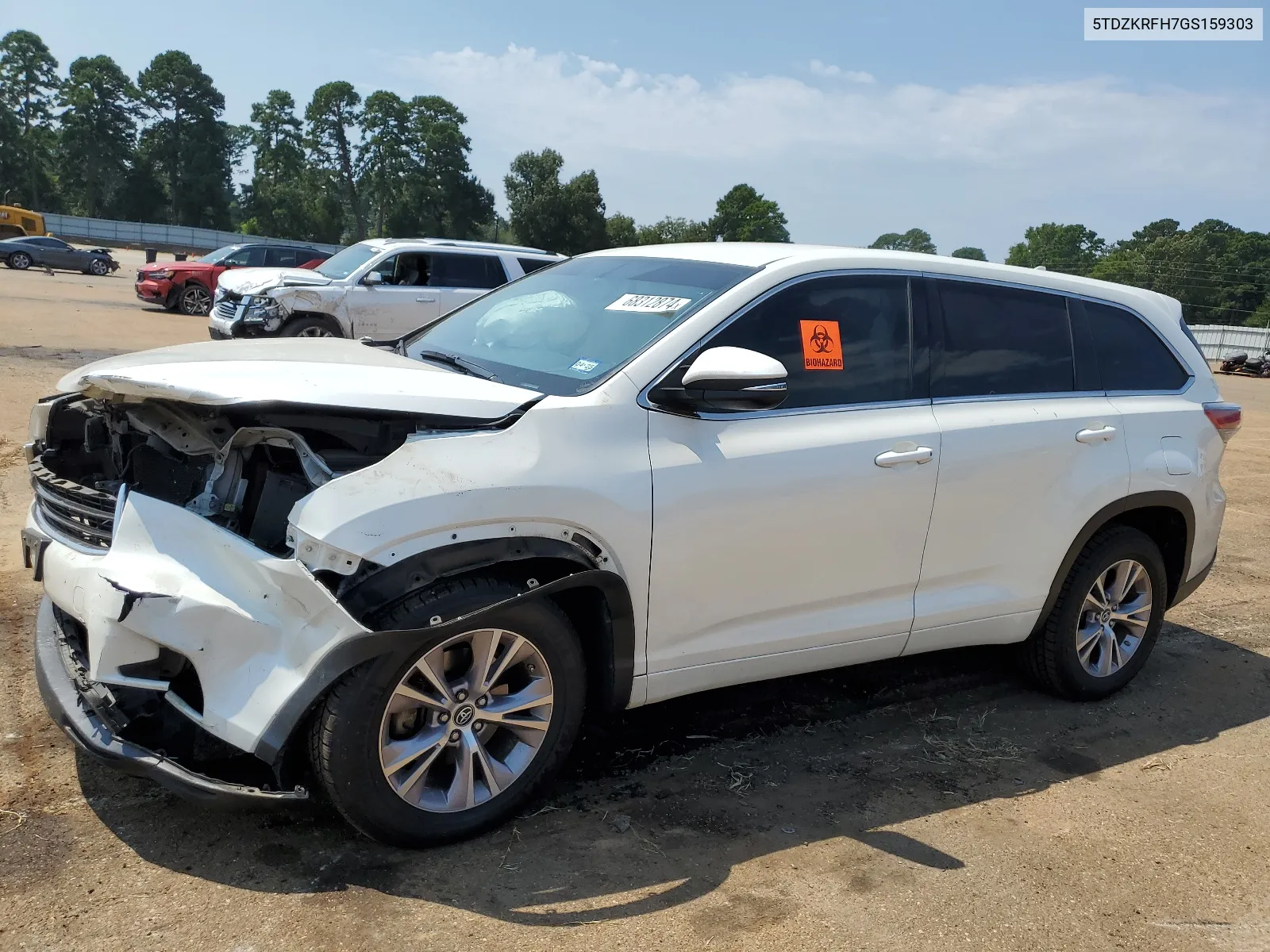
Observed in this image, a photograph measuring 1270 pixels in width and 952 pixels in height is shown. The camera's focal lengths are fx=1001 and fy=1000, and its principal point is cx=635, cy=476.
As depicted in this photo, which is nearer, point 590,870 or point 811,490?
point 590,870

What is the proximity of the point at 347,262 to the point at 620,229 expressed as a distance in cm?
6700

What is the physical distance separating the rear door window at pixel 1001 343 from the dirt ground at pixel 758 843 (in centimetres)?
148

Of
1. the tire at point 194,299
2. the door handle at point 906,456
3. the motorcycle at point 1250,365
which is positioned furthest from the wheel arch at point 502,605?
the motorcycle at point 1250,365

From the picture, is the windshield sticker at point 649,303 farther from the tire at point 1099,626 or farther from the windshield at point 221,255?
the windshield at point 221,255

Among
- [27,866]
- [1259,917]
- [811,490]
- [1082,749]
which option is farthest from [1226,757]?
[27,866]

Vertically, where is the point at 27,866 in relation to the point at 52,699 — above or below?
below

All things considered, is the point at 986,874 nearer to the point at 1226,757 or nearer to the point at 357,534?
the point at 1226,757

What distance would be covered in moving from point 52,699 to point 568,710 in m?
1.53

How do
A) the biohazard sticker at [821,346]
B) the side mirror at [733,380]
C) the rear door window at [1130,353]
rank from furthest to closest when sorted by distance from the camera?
the rear door window at [1130,353] < the biohazard sticker at [821,346] < the side mirror at [733,380]

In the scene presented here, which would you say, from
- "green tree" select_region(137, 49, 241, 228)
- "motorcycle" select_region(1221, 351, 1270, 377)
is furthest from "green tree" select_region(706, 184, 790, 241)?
"motorcycle" select_region(1221, 351, 1270, 377)

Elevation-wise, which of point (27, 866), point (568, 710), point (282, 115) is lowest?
point (27, 866)

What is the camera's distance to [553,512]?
3045 mm

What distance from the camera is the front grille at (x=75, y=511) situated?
10.1ft

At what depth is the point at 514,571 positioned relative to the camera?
10.0ft
